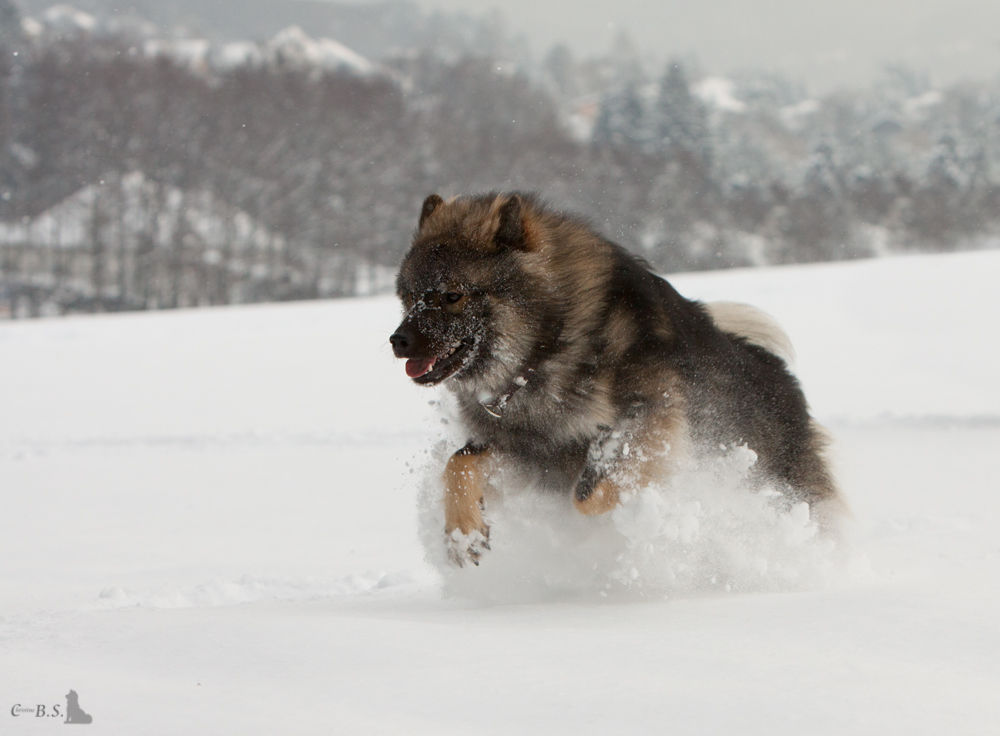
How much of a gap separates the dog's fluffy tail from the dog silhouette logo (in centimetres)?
278

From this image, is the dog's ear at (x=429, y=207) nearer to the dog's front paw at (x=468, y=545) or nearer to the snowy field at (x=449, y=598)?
the snowy field at (x=449, y=598)

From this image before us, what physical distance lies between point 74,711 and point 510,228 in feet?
6.42

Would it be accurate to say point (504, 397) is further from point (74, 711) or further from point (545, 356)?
point (74, 711)

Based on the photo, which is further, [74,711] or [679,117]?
[679,117]

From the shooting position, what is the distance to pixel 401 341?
9.41ft

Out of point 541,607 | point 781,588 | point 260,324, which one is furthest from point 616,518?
point 260,324

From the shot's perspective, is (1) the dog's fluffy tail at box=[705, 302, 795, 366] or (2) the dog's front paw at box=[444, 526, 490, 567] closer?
(2) the dog's front paw at box=[444, 526, 490, 567]

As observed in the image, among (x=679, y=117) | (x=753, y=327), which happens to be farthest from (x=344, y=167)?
(x=753, y=327)

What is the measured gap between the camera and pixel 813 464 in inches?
147

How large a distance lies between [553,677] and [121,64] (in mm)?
39575

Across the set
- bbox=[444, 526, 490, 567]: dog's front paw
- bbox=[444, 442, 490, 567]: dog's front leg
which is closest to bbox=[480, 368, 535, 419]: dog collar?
bbox=[444, 442, 490, 567]: dog's front leg

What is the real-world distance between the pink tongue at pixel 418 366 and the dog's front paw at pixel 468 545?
24.0 inches

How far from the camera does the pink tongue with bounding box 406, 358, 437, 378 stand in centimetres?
296

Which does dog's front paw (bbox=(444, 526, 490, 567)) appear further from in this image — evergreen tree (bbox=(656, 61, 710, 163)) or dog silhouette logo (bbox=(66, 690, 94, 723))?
evergreen tree (bbox=(656, 61, 710, 163))
